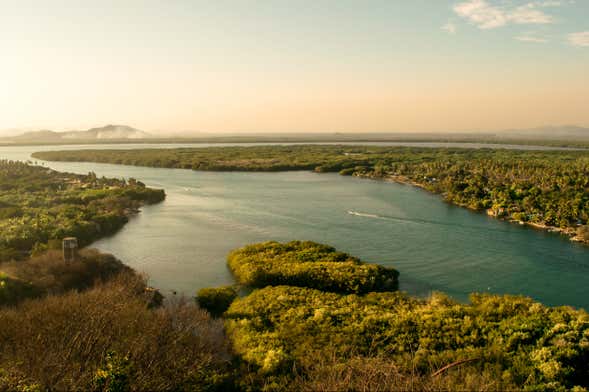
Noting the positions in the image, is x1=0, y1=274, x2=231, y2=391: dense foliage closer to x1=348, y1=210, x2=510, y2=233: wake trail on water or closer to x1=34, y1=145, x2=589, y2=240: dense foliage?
x1=348, y1=210, x2=510, y2=233: wake trail on water

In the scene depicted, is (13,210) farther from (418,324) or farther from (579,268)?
(579,268)

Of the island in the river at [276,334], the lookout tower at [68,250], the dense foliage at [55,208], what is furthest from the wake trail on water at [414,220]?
the lookout tower at [68,250]

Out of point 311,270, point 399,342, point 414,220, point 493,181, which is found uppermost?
point 493,181

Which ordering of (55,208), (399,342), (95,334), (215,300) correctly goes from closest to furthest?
(95,334) → (399,342) → (215,300) → (55,208)

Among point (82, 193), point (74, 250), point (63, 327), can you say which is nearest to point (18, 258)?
point (74, 250)

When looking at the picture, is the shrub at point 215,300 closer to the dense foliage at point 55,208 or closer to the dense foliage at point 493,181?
the dense foliage at point 55,208

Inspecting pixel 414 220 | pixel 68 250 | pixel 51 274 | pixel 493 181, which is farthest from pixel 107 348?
pixel 493 181

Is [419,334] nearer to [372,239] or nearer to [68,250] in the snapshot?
[68,250]
